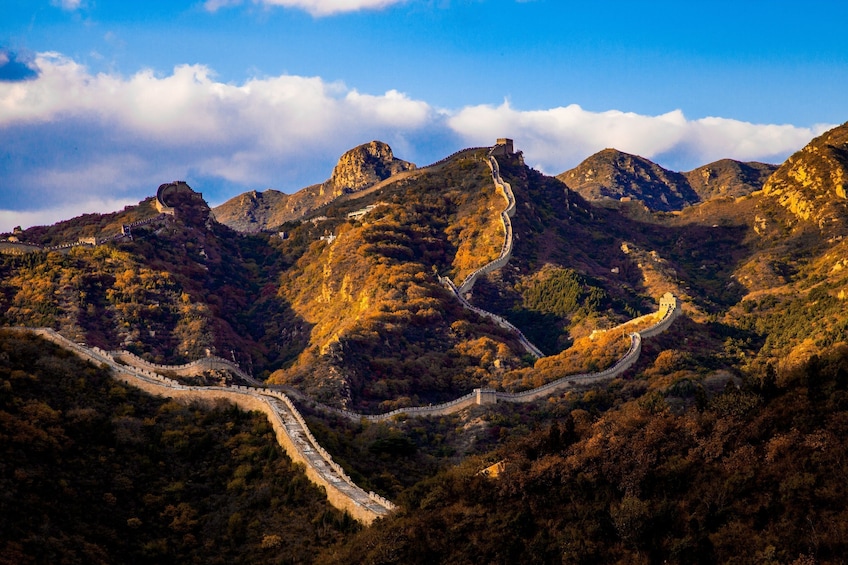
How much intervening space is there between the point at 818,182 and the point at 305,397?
91.6m

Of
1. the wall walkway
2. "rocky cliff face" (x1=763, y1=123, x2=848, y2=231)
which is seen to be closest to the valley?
the wall walkway

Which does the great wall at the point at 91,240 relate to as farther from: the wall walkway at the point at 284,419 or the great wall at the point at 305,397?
the wall walkway at the point at 284,419

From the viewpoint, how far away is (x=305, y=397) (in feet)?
294

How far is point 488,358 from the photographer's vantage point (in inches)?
4277

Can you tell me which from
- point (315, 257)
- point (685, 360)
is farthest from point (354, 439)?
point (315, 257)

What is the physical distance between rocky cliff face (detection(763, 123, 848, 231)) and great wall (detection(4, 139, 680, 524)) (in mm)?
41010

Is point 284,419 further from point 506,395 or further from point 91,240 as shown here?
point 91,240

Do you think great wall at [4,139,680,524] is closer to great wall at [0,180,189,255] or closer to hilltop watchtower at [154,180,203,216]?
great wall at [0,180,189,255]

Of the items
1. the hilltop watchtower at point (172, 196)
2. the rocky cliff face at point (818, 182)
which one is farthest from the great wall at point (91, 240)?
the rocky cliff face at point (818, 182)

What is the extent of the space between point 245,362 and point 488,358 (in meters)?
23.9

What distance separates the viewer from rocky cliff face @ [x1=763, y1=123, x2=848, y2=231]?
146 m

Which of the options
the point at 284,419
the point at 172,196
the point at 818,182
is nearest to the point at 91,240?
the point at 172,196

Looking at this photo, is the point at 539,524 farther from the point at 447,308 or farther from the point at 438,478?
the point at 447,308

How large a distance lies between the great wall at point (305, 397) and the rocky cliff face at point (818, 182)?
41.0 metres
